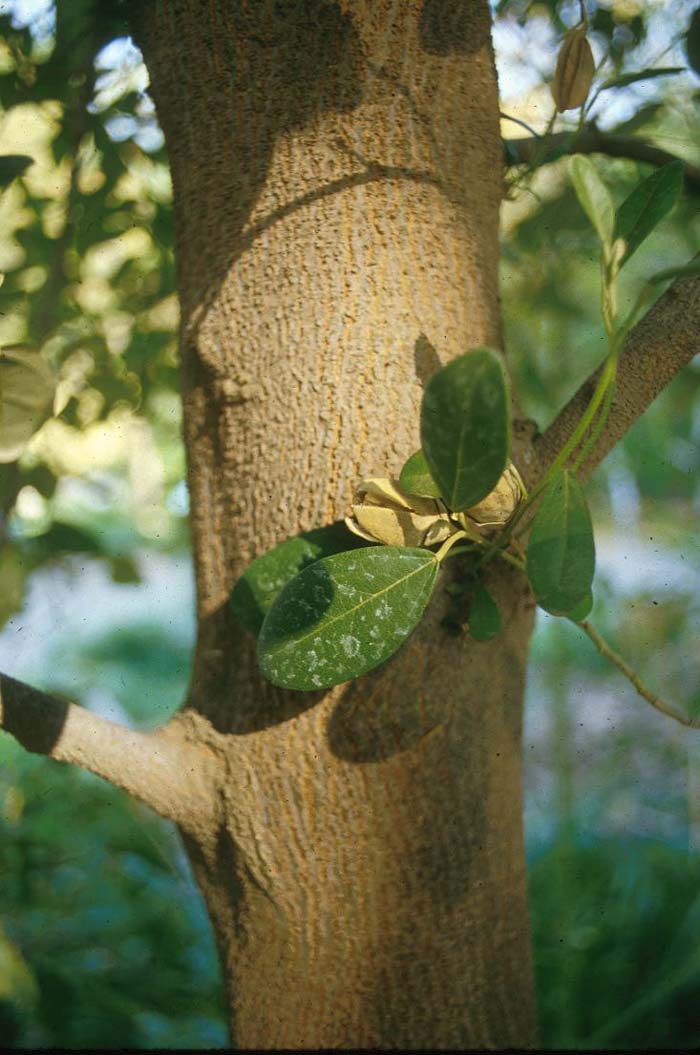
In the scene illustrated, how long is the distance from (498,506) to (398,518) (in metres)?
0.04

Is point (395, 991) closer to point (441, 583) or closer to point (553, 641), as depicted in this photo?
point (441, 583)

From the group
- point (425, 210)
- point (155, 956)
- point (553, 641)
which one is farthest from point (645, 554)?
point (155, 956)

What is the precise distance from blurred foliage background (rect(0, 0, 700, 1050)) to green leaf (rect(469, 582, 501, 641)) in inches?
7.5

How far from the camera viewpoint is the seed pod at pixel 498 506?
30 centimetres

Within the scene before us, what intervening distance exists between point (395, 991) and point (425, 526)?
215mm

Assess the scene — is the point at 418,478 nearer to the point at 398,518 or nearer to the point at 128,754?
the point at 398,518

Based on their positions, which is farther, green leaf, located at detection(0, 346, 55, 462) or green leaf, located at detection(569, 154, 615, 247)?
green leaf, located at detection(0, 346, 55, 462)

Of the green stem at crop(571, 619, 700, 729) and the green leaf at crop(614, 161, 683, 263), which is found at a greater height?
the green leaf at crop(614, 161, 683, 263)

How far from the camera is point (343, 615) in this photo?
0.28 metres

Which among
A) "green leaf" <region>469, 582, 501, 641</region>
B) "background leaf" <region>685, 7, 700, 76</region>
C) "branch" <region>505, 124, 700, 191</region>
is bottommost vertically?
"green leaf" <region>469, 582, 501, 641</region>

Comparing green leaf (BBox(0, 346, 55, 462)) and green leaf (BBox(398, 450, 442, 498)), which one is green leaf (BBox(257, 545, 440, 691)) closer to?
green leaf (BBox(398, 450, 442, 498))

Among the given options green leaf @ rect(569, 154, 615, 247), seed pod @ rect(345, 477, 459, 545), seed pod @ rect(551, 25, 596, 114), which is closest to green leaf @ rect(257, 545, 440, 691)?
seed pod @ rect(345, 477, 459, 545)

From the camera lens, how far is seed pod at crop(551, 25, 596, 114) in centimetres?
39

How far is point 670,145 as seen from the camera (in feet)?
1.86
